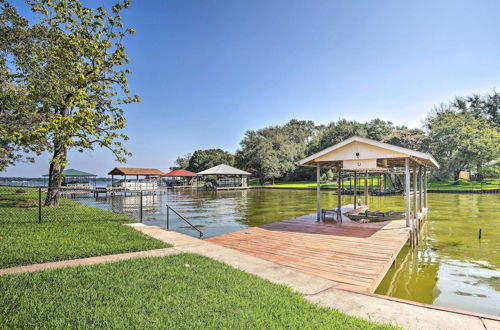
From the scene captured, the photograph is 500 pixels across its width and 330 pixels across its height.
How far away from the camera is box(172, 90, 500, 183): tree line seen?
110 feet

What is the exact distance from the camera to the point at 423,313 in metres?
3.53

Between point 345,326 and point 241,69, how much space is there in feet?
61.9

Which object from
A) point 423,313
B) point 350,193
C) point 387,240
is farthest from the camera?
point 350,193

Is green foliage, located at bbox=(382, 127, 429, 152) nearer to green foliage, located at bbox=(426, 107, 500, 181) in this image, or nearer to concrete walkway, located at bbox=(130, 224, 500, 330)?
green foliage, located at bbox=(426, 107, 500, 181)

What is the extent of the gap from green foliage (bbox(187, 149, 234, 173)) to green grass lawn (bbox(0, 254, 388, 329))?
2119 inches

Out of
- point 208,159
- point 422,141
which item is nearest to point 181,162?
point 208,159

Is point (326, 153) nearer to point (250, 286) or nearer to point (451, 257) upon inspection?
point (451, 257)

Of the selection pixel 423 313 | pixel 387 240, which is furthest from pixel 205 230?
pixel 423 313

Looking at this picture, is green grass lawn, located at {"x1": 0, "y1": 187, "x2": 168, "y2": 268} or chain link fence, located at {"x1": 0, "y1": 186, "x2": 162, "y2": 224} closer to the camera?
green grass lawn, located at {"x1": 0, "y1": 187, "x2": 168, "y2": 268}

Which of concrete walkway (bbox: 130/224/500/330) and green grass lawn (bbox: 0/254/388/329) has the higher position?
green grass lawn (bbox: 0/254/388/329)

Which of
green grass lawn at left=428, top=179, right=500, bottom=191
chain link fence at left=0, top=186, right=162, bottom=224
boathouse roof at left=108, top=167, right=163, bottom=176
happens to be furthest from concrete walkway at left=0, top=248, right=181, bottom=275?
boathouse roof at left=108, top=167, right=163, bottom=176

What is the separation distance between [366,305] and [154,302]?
9.01 ft

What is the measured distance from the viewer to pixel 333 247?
7098 mm

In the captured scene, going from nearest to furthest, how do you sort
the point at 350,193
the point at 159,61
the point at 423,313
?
the point at 423,313 < the point at 159,61 < the point at 350,193
